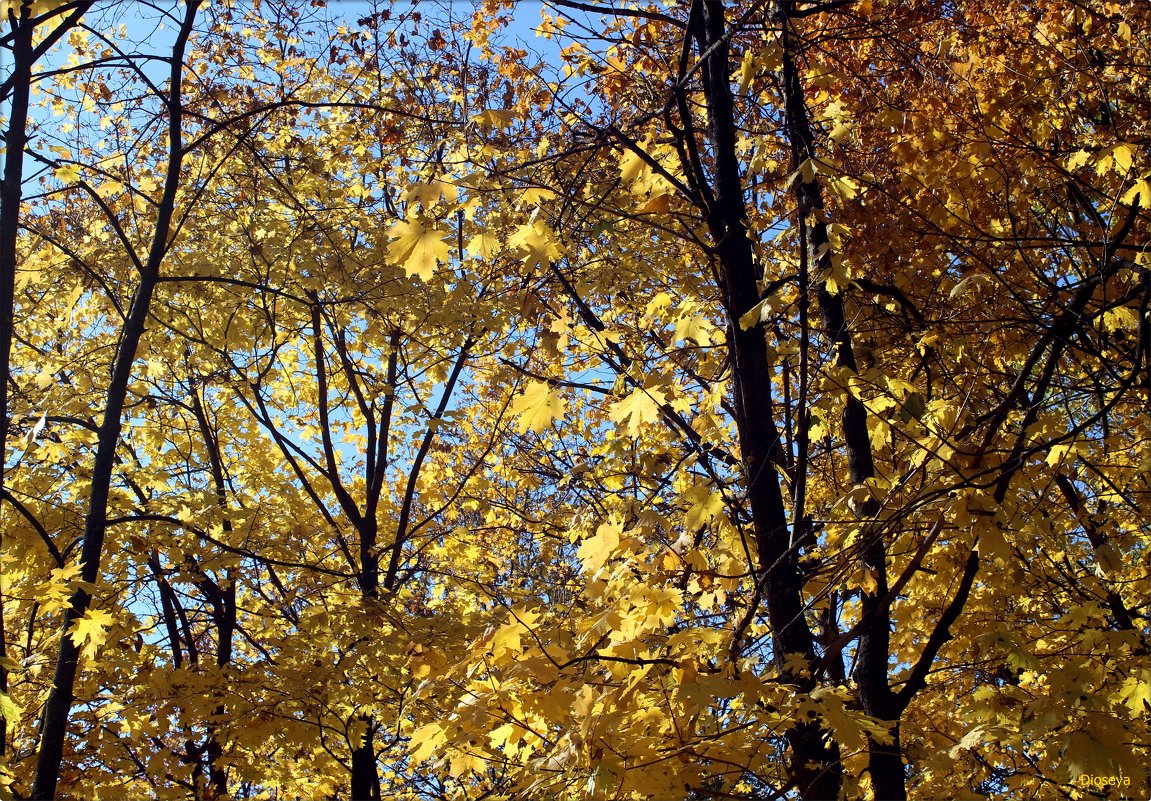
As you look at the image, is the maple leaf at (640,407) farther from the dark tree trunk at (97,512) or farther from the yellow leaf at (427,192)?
the dark tree trunk at (97,512)

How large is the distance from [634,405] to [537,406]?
0.33 metres

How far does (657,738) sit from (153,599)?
24.2ft

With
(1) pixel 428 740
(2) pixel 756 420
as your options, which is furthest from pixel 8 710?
(2) pixel 756 420

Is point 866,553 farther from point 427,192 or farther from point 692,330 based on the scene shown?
point 427,192

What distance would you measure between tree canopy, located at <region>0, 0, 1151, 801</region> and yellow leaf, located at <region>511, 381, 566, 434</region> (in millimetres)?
10

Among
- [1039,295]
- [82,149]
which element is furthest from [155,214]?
[1039,295]

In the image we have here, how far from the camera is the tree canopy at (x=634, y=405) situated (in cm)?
287

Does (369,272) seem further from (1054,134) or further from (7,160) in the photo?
(1054,134)

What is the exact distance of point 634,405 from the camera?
2.68m

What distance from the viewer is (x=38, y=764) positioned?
11.7ft

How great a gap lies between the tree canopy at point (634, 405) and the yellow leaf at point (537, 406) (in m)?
0.01

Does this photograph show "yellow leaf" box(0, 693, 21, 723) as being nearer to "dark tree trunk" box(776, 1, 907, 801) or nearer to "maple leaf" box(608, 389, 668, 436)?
"maple leaf" box(608, 389, 668, 436)

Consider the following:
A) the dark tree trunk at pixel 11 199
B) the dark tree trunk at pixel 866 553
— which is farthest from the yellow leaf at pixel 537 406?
the dark tree trunk at pixel 11 199

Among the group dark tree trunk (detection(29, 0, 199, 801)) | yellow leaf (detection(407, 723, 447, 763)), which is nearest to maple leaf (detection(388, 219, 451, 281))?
yellow leaf (detection(407, 723, 447, 763))
